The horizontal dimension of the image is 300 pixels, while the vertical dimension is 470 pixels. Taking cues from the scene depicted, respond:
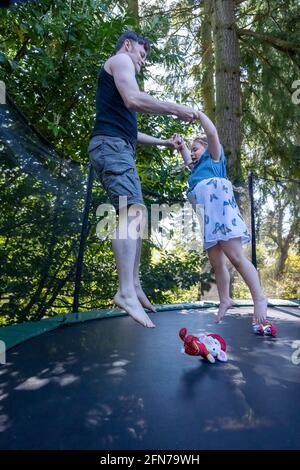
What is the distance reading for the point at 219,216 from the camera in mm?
1771

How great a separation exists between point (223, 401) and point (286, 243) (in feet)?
14.4

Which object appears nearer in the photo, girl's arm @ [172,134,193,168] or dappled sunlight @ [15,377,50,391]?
dappled sunlight @ [15,377,50,391]

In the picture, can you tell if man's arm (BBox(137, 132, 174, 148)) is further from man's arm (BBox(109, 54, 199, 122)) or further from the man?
man's arm (BBox(109, 54, 199, 122))

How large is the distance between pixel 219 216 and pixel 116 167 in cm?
57

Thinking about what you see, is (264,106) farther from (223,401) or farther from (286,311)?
(223,401)

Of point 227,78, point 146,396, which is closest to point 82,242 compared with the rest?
point 146,396

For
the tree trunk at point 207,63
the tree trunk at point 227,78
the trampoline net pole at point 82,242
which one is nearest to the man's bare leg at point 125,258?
the trampoline net pole at point 82,242

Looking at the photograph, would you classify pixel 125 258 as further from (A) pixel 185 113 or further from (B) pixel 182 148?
(B) pixel 182 148

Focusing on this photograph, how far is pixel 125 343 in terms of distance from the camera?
1.62 metres

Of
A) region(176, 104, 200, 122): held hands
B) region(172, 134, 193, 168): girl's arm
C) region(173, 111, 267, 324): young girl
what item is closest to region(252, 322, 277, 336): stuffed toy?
region(173, 111, 267, 324): young girl

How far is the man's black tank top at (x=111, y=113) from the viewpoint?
1458 mm

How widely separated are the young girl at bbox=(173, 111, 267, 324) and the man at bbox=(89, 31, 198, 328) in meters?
0.34

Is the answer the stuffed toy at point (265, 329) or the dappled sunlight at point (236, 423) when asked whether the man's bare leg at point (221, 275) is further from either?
the dappled sunlight at point (236, 423)

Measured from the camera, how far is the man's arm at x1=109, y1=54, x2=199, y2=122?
1308 millimetres
